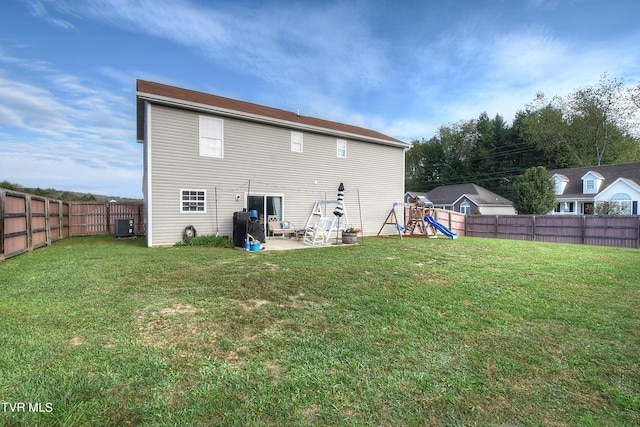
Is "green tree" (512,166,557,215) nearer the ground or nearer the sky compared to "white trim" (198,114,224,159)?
nearer the ground

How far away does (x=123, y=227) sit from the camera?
1273cm

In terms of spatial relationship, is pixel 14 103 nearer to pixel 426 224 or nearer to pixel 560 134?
pixel 426 224

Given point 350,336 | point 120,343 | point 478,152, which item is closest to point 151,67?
point 120,343

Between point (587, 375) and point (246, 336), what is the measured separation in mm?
2981

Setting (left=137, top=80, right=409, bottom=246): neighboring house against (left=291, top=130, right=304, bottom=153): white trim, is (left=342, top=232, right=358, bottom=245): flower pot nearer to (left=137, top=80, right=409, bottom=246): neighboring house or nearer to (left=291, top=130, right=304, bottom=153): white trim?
(left=137, top=80, right=409, bottom=246): neighboring house

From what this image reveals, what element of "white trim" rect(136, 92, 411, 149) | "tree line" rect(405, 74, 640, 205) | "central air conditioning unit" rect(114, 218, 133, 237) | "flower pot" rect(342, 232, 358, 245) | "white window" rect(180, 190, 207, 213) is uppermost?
"tree line" rect(405, 74, 640, 205)

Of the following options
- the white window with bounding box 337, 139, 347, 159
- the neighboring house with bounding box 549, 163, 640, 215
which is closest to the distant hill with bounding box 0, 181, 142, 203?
the white window with bounding box 337, 139, 347, 159

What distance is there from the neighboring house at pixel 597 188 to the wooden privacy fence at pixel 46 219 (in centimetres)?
3072

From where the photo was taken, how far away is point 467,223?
1864cm

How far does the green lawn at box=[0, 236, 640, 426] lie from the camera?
1942 millimetres

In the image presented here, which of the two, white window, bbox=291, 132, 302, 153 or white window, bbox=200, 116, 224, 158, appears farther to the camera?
white window, bbox=291, 132, 302, 153

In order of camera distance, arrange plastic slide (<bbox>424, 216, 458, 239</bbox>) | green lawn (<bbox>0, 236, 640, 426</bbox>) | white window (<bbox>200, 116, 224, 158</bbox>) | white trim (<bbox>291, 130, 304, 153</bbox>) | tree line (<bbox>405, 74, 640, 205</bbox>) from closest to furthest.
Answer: green lawn (<bbox>0, 236, 640, 426</bbox>)
white window (<bbox>200, 116, 224, 158</bbox>)
white trim (<bbox>291, 130, 304, 153</bbox>)
plastic slide (<bbox>424, 216, 458, 239</bbox>)
tree line (<bbox>405, 74, 640, 205</bbox>)

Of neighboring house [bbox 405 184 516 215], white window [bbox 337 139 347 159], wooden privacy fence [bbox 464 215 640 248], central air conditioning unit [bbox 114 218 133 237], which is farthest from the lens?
neighboring house [bbox 405 184 516 215]

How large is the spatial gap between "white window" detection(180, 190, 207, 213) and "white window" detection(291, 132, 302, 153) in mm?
4280
